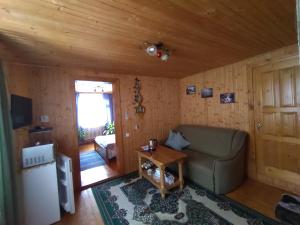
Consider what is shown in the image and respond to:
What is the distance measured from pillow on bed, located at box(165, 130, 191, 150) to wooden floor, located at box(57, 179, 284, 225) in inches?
52.3

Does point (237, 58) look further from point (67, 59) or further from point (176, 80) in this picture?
point (67, 59)

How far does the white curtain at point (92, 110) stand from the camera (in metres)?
6.40


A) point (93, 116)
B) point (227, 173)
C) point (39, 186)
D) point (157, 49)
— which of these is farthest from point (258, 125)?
point (93, 116)

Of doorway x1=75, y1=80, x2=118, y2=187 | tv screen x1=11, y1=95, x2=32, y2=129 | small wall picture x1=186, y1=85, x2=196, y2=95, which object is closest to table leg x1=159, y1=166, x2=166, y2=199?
tv screen x1=11, y1=95, x2=32, y2=129

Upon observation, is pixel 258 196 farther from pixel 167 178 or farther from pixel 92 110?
pixel 92 110

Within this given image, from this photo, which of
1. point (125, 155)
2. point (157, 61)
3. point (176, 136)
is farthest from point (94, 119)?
point (157, 61)

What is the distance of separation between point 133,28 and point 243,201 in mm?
2842

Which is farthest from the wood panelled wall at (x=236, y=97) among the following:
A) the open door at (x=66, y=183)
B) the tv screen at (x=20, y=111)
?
the tv screen at (x=20, y=111)

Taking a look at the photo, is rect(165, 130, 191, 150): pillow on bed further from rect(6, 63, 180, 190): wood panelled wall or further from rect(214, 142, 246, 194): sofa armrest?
rect(214, 142, 246, 194): sofa armrest

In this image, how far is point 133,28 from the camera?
1586 millimetres

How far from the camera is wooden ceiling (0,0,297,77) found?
1.26 meters

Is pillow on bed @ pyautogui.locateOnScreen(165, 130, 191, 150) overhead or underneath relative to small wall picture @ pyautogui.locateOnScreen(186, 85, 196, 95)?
underneath

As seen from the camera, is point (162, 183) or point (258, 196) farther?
point (162, 183)

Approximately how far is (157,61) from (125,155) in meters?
2.18
